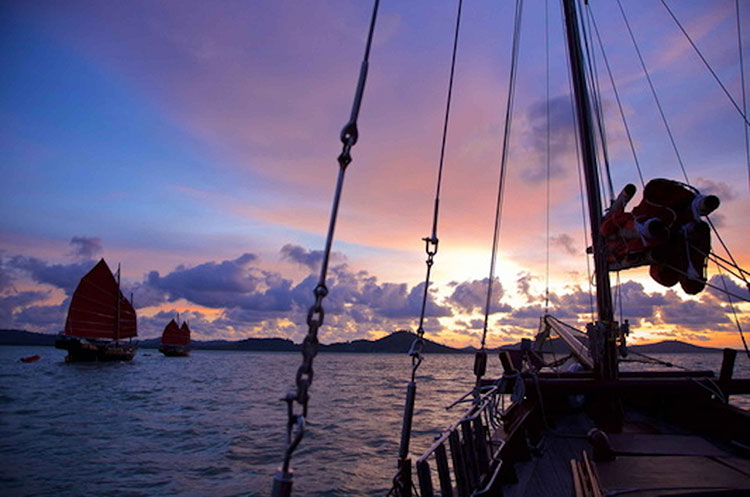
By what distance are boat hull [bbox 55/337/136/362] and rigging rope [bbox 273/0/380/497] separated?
3282 inches

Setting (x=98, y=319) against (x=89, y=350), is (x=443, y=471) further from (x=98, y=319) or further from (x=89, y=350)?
(x=89, y=350)

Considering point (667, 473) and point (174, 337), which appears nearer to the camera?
point (667, 473)

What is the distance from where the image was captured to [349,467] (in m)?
12.2

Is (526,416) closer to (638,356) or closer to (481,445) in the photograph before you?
(481,445)

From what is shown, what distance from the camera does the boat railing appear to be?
3.27 metres

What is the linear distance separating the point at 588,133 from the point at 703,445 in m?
4.80

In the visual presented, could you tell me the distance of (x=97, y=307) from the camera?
65188 mm

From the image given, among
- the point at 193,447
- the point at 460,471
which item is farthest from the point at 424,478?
the point at 193,447

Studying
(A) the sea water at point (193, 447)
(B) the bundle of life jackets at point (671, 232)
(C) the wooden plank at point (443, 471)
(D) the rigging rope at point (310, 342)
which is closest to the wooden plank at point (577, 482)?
(C) the wooden plank at point (443, 471)

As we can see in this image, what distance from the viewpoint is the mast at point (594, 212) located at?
6086mm

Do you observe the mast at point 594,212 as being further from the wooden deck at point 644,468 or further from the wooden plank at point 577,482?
the wooden plank at point 577,482

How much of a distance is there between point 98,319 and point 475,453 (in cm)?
7637

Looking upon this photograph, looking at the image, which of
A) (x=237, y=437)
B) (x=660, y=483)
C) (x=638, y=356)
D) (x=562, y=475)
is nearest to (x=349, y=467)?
(x=237, y=437)

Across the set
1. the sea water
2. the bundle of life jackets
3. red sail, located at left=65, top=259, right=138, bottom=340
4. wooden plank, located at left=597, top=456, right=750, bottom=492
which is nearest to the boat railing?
wooden plank, located at left=597, top=456, right=750, bottom=492
